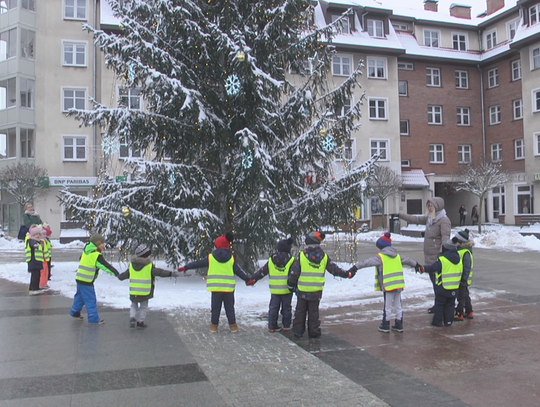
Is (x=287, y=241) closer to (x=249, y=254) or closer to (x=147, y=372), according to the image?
(x=147, y=372)

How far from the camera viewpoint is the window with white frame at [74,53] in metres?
31.3

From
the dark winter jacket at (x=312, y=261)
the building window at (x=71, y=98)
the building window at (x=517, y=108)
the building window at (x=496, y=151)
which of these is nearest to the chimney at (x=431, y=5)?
the building window at (x=517, y=108)

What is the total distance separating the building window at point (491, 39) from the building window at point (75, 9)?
3083 centimetres

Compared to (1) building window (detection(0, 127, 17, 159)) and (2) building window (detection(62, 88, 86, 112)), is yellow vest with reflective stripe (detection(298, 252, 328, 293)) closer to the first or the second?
(2) building window (detection(62, 88, 86, 112))

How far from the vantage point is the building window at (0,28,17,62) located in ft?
101

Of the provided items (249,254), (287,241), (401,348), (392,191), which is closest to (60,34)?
(392,191)

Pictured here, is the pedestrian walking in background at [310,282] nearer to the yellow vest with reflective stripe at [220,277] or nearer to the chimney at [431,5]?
the yellow vest with reflective stripe at [220,277]

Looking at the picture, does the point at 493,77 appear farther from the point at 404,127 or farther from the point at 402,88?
the point at 404,127

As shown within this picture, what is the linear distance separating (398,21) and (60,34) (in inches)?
1000

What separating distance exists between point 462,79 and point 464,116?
3.01 m

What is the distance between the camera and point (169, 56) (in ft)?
34.0

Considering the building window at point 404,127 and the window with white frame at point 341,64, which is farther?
the building window at point 404,127

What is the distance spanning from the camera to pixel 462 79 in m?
40.3

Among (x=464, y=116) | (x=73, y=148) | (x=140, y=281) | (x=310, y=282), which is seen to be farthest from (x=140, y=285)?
(x=464, y=116)
